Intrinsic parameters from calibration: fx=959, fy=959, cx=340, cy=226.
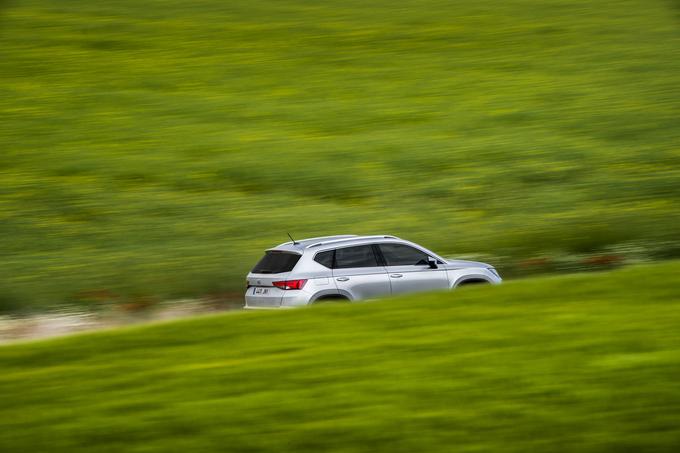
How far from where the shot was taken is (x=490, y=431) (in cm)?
583

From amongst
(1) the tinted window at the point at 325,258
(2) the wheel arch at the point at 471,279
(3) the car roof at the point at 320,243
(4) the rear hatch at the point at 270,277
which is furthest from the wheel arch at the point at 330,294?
(2) the wheel arch at the point at 471,279

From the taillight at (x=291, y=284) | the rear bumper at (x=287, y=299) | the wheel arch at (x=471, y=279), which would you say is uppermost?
the wheel arch at (x=471, y=279)

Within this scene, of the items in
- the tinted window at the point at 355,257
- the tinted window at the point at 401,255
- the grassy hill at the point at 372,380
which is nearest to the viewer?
the grassy hill at the point at 372,380

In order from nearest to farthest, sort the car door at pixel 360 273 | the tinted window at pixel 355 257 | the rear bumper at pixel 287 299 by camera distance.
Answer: the rear bumper at pixel 287 299 → the car door at pixel 360 273 → the tinted window at pixel 355 257

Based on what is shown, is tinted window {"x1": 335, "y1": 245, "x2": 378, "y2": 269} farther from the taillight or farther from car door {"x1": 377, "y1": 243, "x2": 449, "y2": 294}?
the taillight

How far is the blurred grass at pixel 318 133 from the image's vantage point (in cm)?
2111

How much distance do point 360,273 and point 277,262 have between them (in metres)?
1.23

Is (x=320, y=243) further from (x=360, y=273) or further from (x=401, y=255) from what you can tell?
(x=401, y=255)

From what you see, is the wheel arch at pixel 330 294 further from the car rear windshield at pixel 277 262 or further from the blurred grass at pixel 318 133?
the blurred grass at pixel 318 133

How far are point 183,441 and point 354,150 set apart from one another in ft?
74.9

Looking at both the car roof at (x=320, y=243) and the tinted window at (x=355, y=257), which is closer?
the car roof at (x=320, y=243)

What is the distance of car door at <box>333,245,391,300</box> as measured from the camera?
550 inches

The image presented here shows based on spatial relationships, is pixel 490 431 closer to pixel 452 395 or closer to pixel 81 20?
pixel 452 395

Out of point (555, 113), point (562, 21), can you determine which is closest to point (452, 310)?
point (555, 113)
